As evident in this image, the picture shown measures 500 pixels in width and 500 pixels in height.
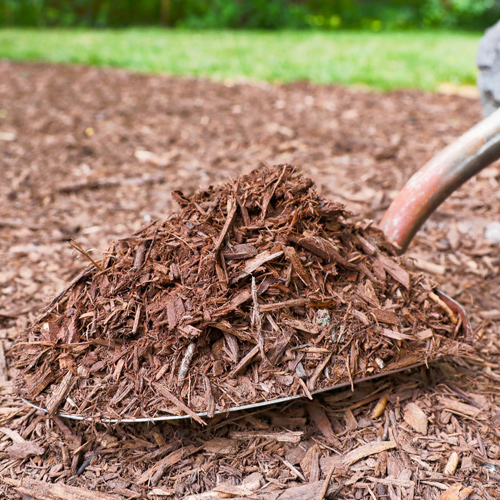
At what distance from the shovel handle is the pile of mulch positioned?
28 centimetres

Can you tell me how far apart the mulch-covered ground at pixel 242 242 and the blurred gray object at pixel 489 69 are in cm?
60

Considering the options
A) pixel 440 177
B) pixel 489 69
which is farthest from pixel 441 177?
pixel 489 69

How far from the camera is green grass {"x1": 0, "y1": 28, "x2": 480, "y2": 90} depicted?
24.1ft

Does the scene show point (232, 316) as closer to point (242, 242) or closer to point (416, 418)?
point (242, 242)

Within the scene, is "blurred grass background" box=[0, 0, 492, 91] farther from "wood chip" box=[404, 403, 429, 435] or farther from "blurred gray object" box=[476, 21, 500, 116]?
"wood chip" box=[404, 403, 429, 435]

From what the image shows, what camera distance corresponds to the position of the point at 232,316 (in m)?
1.80

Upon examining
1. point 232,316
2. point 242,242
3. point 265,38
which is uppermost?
point 265,38

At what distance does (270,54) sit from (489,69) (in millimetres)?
6624

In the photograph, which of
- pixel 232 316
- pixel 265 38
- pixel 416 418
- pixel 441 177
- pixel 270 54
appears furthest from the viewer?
pixel 265 38

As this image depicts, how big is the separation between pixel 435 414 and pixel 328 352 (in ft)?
1.76

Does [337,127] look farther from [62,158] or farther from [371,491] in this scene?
[371,491]

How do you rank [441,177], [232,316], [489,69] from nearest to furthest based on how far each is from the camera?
[232,316] → [441,177] → [489,69]

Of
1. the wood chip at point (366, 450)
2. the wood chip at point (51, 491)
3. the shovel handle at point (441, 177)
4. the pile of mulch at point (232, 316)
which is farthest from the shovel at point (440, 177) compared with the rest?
the wood chip at point (51, 491)

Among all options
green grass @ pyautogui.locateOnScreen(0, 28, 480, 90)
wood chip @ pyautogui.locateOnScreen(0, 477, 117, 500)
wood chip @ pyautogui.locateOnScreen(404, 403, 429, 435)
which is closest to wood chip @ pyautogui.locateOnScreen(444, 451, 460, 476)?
wood chip @ pyautogui.locateOnScreen(404, 403, 429, 435)
